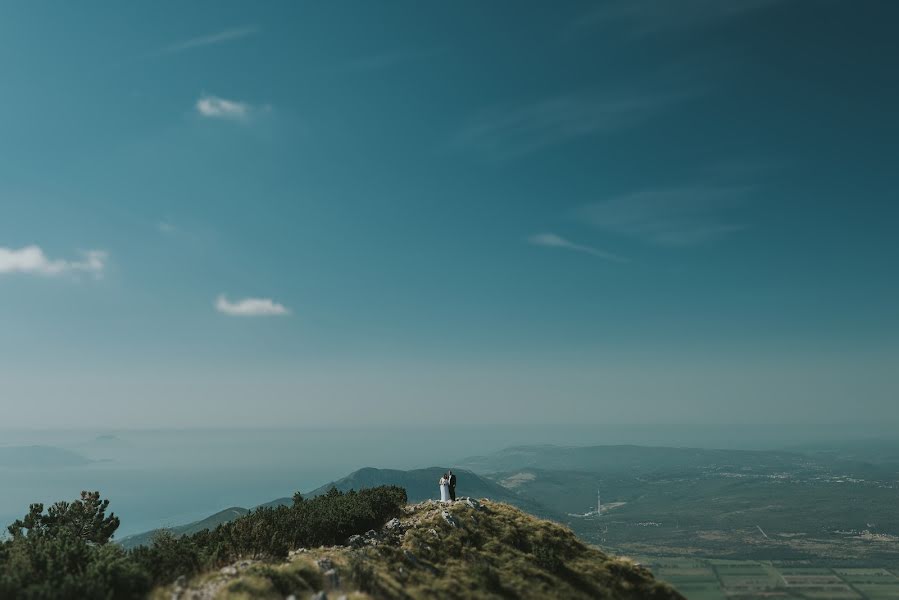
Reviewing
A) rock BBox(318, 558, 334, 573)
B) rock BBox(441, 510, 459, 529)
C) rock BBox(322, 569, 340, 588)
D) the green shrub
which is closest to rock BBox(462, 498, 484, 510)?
rock BBox(441, 510, 459, 529)

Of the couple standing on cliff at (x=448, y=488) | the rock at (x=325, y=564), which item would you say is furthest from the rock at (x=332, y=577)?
the couple standing on cliff at (x=448, y=488)

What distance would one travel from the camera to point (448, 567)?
2812cm

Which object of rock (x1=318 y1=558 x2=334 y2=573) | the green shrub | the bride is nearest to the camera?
the green shrub

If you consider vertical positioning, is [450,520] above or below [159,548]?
below

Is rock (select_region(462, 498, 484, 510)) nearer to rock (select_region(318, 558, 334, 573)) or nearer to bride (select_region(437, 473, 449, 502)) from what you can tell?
bride (select_region(437, 473, 449, 502))

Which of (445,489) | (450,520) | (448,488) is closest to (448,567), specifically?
(450,520)

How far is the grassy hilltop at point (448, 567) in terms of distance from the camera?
21156 millimetres

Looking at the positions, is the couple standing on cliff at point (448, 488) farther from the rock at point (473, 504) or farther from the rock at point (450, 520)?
the rock at point (450, 520)

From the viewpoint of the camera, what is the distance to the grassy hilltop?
69.4 feet

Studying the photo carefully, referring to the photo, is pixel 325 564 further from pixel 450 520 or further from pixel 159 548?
pixel 450 520

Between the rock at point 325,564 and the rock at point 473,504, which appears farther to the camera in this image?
the rock at point 473,504

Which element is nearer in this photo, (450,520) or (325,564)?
(325,564)

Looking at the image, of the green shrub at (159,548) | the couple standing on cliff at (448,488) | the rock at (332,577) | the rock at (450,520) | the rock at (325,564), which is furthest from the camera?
the couple standing on cliff at (448,488)

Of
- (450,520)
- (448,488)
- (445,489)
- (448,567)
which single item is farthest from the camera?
(448,488)
